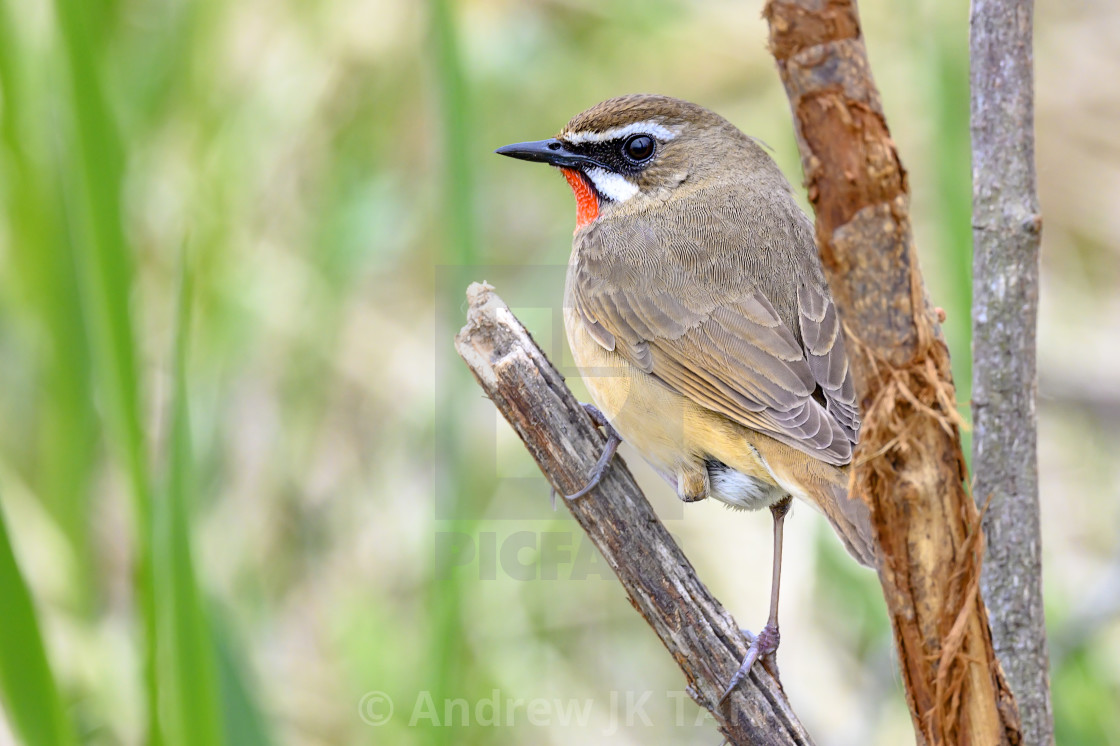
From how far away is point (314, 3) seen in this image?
5582 mm

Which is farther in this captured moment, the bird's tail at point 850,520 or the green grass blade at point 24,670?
the bird's tail at point 850,520

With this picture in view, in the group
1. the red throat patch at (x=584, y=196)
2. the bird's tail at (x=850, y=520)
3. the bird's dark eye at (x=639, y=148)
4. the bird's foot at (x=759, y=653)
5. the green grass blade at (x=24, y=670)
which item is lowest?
the green grass blade at (x=24, y=670)

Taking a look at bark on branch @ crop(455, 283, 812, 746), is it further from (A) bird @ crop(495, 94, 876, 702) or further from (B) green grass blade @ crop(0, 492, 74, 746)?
(B) green grass blade @ crop(0, 492, 74, 746)

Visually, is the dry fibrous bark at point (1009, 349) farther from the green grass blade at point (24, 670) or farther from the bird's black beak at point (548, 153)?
the green grass blade at point (24, 670)

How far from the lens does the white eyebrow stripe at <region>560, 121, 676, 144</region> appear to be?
3.89 m

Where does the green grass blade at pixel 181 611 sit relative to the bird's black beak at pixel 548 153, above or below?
below

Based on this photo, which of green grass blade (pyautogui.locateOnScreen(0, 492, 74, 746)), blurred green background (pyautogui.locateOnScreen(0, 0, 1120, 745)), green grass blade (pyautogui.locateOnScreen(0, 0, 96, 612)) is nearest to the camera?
green grass blade (pyautogui.locateOnScreen(0, 492, 74, 746))

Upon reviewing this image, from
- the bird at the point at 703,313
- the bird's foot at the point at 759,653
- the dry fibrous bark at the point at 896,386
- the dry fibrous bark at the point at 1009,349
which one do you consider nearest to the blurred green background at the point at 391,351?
the bird at the point at 703,313

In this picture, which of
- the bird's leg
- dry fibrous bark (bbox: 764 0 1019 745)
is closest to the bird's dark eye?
the bird's leg

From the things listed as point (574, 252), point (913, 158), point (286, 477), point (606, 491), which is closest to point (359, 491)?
point (286, 477)

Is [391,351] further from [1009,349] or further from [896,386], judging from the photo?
[896,386]

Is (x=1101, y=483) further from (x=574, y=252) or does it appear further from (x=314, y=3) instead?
(x=314, y=3)

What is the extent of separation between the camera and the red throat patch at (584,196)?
404cm

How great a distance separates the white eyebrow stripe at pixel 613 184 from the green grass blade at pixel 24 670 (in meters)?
2.41
